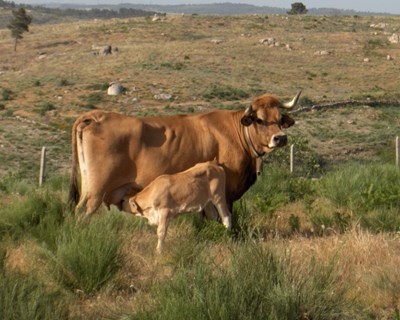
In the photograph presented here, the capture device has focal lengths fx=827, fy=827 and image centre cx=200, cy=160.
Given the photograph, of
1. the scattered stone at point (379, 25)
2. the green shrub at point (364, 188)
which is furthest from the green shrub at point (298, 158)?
the scattered stone at point (379, 25)

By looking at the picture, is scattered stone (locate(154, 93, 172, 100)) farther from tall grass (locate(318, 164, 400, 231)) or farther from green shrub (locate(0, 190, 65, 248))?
green shrub (locate(0, 190, 65, 248))

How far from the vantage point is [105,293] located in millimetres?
6527

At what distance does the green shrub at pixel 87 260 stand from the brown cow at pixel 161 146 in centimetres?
194

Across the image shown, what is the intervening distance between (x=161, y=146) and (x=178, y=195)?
88cm

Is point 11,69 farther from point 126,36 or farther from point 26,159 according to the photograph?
point 26,159

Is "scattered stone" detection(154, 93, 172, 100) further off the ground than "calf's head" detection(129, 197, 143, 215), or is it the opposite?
"calf's head" detection(129, 197, 143, 215)

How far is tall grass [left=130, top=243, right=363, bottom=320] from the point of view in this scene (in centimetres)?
524

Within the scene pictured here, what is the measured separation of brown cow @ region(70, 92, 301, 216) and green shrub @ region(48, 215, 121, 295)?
1940 mm

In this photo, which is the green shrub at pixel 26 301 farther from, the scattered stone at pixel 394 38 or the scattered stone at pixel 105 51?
the scattered stone at pixel 394 38

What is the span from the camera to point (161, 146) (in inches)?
360

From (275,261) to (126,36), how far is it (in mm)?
76483

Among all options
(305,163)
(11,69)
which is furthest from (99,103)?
(11,69)

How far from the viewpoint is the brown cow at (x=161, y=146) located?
902cm

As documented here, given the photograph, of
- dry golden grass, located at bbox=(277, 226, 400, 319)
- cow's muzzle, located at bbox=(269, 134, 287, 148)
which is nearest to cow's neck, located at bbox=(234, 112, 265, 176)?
cow's muzzle, located at bbox=(269, 134, 287, 148)
